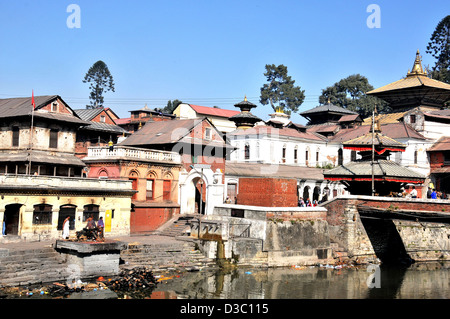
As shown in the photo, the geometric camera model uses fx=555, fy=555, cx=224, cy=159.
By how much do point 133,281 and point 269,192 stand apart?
13002 millimetres

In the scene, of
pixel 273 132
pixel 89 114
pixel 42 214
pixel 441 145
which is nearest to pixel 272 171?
pixel 273 132

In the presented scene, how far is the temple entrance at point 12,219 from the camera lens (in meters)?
31.1

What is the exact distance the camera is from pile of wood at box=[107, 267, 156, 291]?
25781mm

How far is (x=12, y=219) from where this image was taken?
31.3 m

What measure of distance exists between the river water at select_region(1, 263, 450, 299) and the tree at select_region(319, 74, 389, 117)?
71.3 meters

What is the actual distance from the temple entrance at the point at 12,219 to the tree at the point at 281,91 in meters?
86.6

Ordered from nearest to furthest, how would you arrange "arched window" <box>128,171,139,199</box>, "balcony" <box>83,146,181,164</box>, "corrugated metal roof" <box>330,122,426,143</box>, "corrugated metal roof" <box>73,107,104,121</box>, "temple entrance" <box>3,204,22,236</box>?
"temple entrance" <box>3,204,22,236</box> < "balcony" <box>83,146,181,164</box> < "arched window" <box>128,171,139,199</box> < "corrugated metal roof" <box>73,107,104,121</box> < "corrugated metal roof" <box>330,122,426,143</box>

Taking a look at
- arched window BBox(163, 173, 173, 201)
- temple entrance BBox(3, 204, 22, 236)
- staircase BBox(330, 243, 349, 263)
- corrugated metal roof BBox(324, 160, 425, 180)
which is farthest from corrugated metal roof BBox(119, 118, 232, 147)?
temple entrance BBox(3, 204, 22, 236)

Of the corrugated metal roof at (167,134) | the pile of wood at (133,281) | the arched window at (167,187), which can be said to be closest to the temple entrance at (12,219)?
the pile of wood at (133,281)

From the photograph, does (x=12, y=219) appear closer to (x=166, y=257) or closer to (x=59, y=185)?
(x=59, y=185)

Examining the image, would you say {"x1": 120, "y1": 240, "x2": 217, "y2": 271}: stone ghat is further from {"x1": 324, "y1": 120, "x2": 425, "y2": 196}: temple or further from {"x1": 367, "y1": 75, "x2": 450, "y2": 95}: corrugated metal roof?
{"x1": 367, "y1": 75, "x2": 450, "y2": 95}: corrugated metal roof

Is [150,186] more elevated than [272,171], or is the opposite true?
[272,171]

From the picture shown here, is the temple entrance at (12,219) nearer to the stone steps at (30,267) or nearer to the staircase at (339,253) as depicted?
the stone steps at (30,267)
